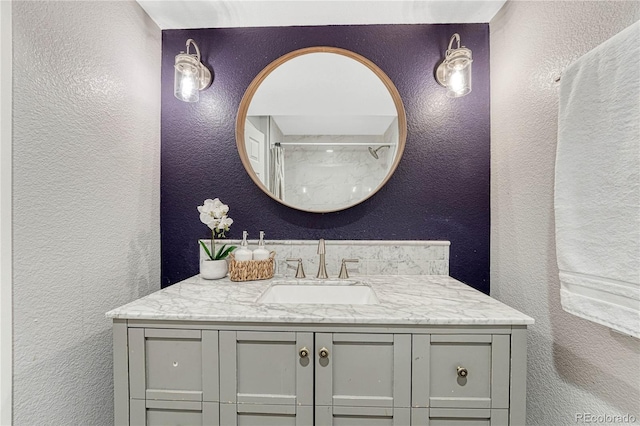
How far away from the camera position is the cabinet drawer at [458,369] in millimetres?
796

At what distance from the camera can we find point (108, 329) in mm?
1076

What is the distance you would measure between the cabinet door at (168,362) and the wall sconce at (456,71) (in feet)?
4.52

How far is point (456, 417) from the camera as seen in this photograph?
80cm

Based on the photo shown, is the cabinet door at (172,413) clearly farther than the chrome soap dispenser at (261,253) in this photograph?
No

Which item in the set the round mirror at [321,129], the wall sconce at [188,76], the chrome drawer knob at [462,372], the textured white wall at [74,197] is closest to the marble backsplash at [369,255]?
the round mirror at [321,129]

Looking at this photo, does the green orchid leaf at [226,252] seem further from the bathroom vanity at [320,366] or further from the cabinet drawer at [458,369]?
the cabinet drawer at [458,369]

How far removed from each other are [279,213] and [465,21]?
1.27 metres

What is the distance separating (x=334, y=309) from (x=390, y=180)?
2.42ft

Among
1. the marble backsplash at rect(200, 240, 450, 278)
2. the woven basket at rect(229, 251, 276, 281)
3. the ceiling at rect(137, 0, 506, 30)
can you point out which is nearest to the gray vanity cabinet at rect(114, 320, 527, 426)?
the woven basket at rect(229, 251, 276, 281)

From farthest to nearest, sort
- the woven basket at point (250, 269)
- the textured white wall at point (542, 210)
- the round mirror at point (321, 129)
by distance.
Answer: the round mirror at point (321, 129) → the woven basket at point (250, 269) → the textured white wall at point (542, 210)

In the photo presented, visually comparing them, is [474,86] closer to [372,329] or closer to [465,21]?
[465,21]

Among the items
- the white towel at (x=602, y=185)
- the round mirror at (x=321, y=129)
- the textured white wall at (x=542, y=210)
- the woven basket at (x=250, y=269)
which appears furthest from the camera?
the round mirror at (x=321, y=129)

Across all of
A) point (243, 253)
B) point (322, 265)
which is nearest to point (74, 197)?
point (243, 253)

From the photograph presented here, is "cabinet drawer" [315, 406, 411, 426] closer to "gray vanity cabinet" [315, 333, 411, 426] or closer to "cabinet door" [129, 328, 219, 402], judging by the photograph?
"gray vanity cabinet" [315, 333, 411, 426]
